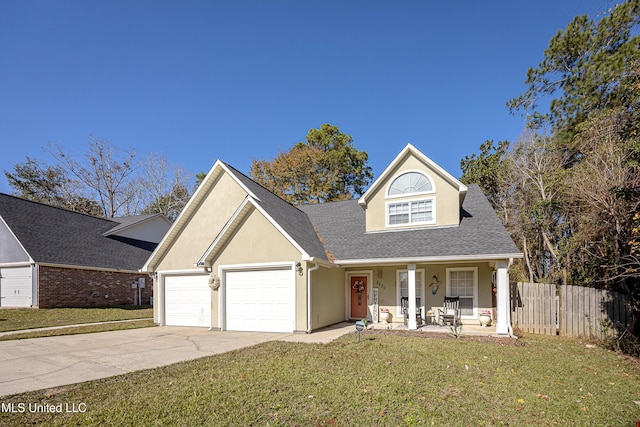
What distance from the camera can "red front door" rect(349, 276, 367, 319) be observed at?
548 inches

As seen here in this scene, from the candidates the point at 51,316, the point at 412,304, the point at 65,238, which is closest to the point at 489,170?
the point at 412,304

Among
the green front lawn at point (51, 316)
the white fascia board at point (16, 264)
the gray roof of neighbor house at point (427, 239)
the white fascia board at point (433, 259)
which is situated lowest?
the green front lawn at point (51, 316)

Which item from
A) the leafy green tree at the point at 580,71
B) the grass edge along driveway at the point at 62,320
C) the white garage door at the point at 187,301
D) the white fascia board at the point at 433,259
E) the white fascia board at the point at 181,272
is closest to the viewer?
the white fascia board at the point at 433,259

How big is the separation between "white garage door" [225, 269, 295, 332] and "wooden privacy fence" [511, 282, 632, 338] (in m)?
7.78

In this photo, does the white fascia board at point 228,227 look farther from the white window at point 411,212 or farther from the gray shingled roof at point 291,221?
the white window at point 411,212

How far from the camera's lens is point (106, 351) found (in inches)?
340

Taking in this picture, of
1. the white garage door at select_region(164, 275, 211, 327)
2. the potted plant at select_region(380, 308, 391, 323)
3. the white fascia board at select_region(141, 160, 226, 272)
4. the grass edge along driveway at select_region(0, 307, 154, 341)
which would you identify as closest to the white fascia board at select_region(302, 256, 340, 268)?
the potted plant at select_region(380, 308, 391, 323)

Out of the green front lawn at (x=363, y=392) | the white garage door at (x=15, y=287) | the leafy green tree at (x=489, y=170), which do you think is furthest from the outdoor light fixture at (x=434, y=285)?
the white garage door at (x=15, y=287)

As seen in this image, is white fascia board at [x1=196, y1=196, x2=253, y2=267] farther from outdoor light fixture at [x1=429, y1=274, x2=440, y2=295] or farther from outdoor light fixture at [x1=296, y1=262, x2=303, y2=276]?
outdoor light fixture at [x1=429, y1=274, x2=440, y2=295]

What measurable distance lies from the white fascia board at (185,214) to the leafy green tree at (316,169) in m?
16.1

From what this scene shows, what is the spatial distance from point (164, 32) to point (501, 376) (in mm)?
14846

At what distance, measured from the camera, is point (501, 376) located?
Result: 20.2 ft

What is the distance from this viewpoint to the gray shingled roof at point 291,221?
1170 centimetres

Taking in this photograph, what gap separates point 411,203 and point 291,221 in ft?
15.9
